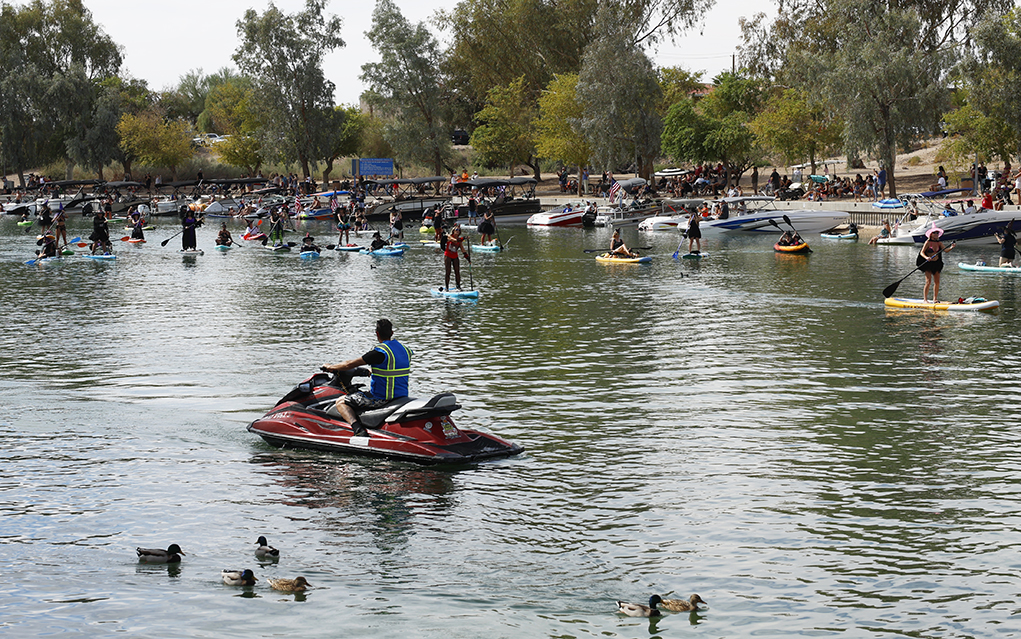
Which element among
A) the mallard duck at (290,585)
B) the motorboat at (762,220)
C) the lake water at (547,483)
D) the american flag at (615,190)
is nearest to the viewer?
the lake water at (547,483)

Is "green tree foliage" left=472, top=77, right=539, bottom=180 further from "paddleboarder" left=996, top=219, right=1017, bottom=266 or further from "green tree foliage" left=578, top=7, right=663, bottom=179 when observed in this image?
"paddleboarder" left=996, top=219, right=1017, bottom=266

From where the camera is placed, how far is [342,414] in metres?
15.6

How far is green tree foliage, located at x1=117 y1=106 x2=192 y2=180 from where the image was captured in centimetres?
11269

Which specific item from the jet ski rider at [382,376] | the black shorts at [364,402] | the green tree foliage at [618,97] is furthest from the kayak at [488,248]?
the jet ski rider at [382,376]

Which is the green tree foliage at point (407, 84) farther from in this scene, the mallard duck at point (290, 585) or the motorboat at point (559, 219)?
the mallard duck at point (290, 585)

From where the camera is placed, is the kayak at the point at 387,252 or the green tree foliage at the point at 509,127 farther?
the green tree foliage at the point at 509,127

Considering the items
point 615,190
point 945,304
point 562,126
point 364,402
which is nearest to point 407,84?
point 562,126

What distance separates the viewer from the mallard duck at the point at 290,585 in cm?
1077

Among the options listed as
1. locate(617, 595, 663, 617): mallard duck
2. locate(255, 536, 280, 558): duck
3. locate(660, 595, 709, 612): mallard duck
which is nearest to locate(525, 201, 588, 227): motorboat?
locate(255, 536, 280, 558): duck

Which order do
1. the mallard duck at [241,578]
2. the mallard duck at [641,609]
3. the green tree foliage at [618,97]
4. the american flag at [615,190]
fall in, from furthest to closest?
the green tree foliage at [618,97]
the american flag at [615,190]
the mallard duck at [241,578]
the mallard duck at [641,609]

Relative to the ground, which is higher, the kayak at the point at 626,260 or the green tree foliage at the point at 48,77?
the green tree foliage at the point at 48,77

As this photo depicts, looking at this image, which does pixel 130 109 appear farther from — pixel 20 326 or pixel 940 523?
pixel 940 523

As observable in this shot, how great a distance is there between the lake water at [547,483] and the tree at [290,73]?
74850 mm

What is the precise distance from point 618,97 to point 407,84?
26.0 meters
